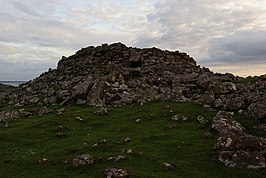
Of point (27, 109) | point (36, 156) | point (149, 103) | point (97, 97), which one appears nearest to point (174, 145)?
→ point (36, 156)

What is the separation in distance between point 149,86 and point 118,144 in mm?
27255

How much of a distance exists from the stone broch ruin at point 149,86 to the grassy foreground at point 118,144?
6.55 ft

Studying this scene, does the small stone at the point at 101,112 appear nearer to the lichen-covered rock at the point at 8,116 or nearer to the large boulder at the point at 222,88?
the lichen-covered rock at the point at 8,116

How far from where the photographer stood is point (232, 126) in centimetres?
3422

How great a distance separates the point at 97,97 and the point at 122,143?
22.7 meters

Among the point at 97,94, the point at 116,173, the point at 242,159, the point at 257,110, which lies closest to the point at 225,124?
the point at 257,110

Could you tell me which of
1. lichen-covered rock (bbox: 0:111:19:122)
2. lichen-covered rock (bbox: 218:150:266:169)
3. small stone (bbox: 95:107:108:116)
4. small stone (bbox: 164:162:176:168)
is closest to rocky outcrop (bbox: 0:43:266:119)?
small stone (bbox: 95:107:108:116)

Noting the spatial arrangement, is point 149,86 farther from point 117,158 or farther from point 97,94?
point 117,158

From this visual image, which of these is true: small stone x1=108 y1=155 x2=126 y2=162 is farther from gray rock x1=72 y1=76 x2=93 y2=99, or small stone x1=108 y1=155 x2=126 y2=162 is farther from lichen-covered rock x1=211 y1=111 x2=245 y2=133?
gray rock x1=72 y1=76 x2=93 y2=99

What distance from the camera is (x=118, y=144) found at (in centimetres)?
3297

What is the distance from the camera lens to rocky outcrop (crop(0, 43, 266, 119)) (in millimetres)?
47872

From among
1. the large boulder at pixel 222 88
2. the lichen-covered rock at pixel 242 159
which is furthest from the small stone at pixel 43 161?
the large boulder at pixel 222 88

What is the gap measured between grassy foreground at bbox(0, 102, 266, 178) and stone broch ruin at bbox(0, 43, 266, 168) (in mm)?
1995

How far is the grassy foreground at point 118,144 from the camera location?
1073 inches
